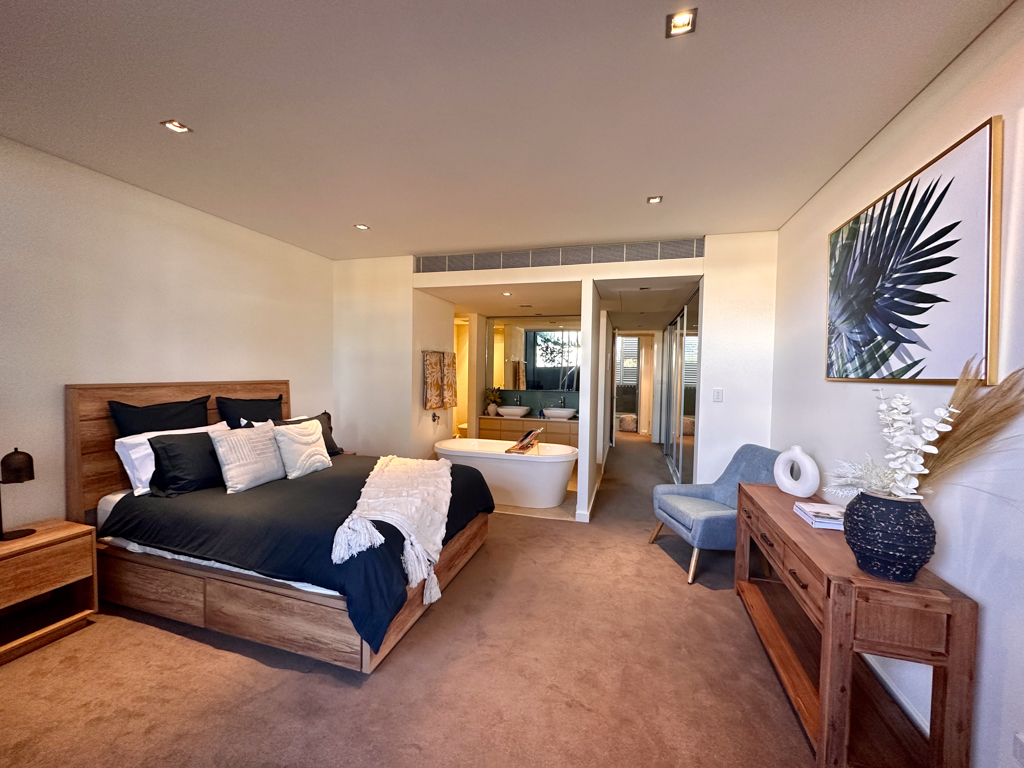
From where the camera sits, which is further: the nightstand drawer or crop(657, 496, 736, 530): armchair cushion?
crop(657, 496, 736, 530): armchair cushion

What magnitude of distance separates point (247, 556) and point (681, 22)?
2.83 m

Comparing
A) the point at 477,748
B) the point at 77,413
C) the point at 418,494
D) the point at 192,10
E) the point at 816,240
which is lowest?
the point at 477,748

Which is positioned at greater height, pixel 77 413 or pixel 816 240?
pixel 816 240

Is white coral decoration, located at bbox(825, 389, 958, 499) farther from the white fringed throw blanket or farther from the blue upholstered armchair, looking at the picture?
the white fringed throw blanket

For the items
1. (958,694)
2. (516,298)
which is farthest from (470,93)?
(516,298)

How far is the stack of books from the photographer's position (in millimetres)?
1847

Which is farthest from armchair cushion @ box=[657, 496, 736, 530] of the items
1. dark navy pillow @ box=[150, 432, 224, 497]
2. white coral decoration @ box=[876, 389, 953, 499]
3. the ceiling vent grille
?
dark navy pillow @ box=[150, 432, 224, 497]

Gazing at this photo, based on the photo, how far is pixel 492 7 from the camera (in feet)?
4.41

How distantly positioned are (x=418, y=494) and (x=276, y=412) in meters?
1.90

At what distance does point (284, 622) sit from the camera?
1995 millimetres

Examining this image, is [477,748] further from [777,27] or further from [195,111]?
[195,111]

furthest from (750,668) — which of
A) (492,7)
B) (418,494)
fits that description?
(492,7)

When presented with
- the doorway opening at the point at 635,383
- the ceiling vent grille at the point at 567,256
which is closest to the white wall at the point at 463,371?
the ceiling vent grille at the point at 567,256

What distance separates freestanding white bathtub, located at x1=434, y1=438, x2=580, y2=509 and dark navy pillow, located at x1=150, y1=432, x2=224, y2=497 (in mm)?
2041
